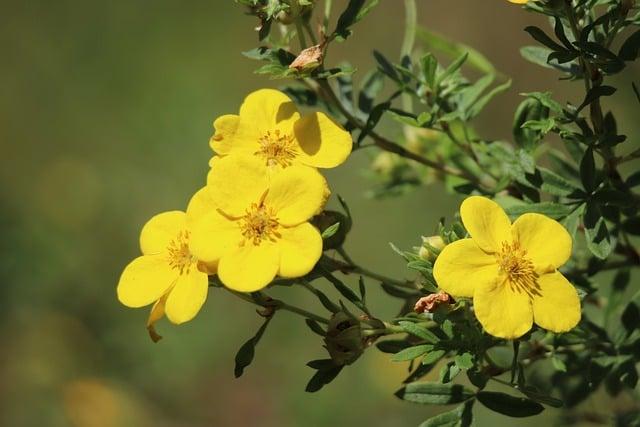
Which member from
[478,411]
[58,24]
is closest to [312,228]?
[478,411]

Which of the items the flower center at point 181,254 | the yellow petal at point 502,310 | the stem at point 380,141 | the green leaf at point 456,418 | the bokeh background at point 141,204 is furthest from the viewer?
the bokeh background at point 141,204

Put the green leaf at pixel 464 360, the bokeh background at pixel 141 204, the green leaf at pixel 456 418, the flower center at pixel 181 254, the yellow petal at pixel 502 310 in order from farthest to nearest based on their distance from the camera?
the bokeh background at pixel 141 204 < the green leaf at pixel 456 418 < the flower center at pixel 181 254 < the green leaf at pixel 464 360 < the yellow petal at pixel 502 310

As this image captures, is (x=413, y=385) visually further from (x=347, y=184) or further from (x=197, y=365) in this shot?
(x=347, y=184)

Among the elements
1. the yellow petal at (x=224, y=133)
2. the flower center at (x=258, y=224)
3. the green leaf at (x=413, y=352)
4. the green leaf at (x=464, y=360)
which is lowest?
the green leaf at (x=464, y=360)

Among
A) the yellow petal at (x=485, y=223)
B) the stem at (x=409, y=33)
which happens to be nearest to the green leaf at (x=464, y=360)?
the yellow petal at (x=485, y=223)

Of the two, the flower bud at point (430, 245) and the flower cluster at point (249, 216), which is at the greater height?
the flower cluster at point (249, 216)

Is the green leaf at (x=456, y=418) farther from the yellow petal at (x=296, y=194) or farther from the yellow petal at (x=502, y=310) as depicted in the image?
the yellow petal at (x=296, y=194)

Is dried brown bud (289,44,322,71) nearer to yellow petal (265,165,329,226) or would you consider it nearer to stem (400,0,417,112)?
yellow petal (265,165,329,226)

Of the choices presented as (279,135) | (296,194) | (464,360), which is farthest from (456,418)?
(279,135)
